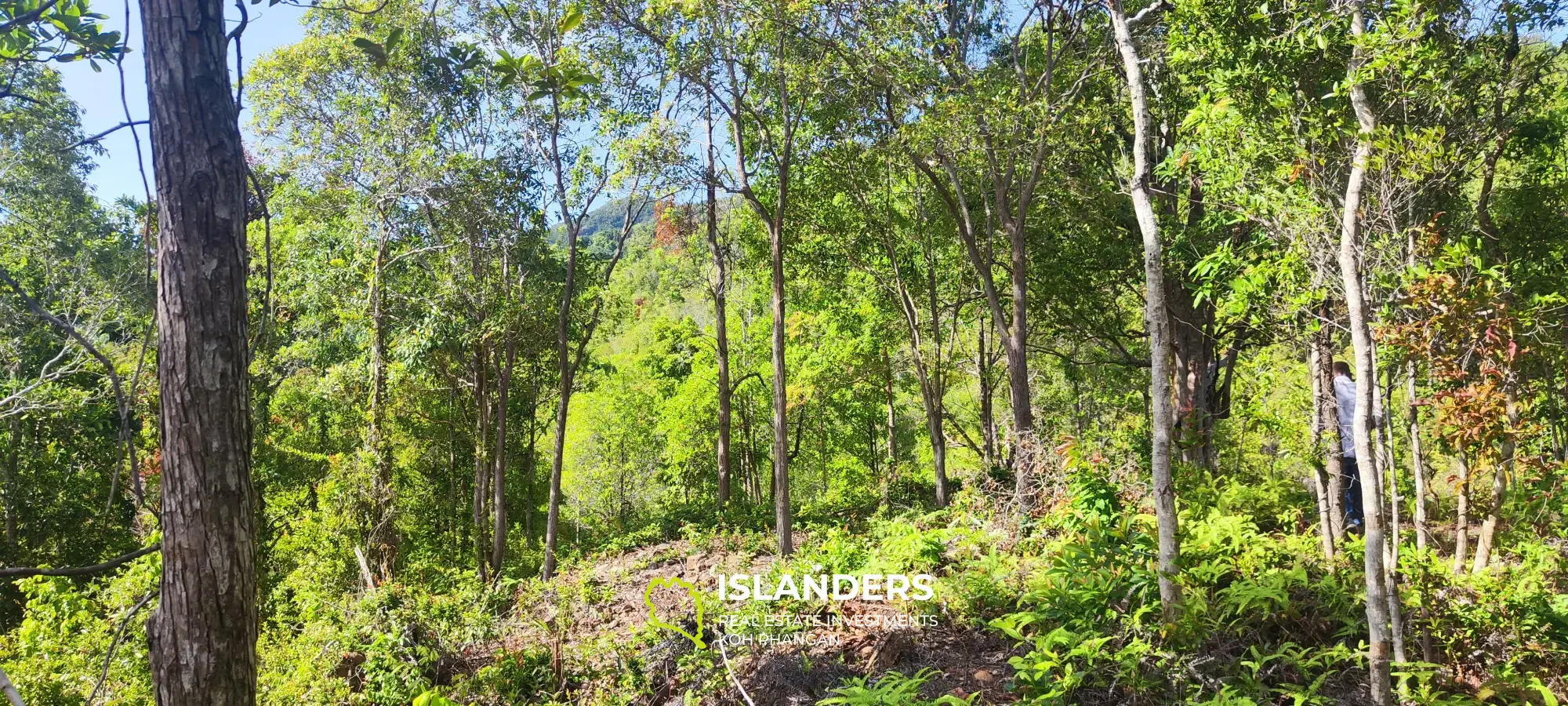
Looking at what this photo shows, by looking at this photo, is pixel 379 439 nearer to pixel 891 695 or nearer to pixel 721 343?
pixel 721 343

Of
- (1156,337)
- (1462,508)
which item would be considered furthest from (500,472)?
(1462,508)

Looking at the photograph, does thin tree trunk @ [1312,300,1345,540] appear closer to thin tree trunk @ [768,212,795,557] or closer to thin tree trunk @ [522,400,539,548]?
thin tree trunk @ [768,212,795,557]

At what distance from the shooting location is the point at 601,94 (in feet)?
36.0

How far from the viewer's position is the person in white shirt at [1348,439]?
657 centimetres

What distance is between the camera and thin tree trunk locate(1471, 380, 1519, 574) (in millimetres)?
5059

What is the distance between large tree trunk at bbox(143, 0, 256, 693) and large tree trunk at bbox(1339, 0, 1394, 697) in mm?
5160

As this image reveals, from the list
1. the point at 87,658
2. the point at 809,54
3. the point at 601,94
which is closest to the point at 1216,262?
the point at 809,54

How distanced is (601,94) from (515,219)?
3.04m

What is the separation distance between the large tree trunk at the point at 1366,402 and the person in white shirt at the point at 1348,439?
2007 mm

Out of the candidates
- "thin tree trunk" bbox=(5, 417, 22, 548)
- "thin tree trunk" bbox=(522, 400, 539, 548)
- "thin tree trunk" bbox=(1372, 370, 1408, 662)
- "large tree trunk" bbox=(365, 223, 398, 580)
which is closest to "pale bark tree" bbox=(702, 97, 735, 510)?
"thin tree trunk" bbox=(522, 400, 539, 548)

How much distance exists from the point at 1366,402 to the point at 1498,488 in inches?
83.7

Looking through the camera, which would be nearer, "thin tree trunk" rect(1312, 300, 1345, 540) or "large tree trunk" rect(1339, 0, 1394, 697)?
"large tree trunk" rect(1339, 0, 1394, 697)

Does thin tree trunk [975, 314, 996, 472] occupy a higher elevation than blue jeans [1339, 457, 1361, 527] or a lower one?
higher

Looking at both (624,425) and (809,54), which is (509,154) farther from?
(624,425)
